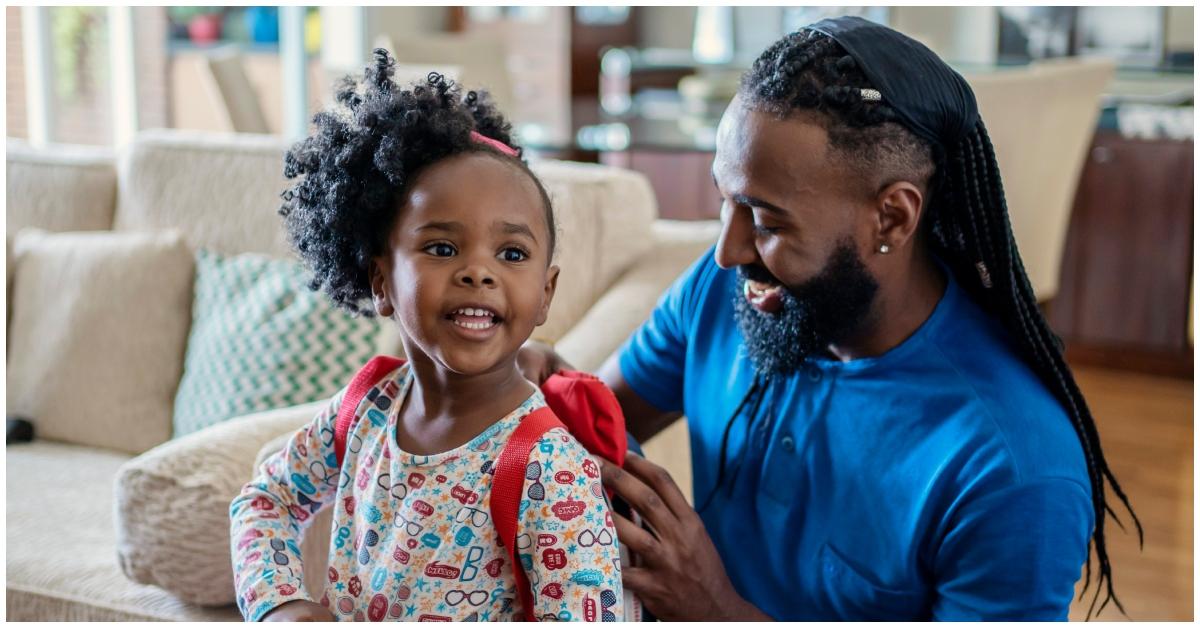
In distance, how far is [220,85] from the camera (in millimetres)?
3994

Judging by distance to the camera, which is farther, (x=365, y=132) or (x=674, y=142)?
(x=674, y=142)

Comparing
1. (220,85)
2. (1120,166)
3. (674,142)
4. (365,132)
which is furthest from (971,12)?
(365,132)

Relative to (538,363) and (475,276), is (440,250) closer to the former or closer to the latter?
(475,276)

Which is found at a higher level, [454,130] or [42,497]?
[454,130]

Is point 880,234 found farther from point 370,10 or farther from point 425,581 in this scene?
point 370,10

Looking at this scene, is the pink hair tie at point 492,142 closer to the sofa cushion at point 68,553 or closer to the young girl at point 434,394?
the young girl at point 434,394

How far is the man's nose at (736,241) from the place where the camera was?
1260 mm

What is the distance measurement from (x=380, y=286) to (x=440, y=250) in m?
0.12

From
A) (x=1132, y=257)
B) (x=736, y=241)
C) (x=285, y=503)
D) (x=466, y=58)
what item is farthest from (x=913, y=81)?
(x=466, y=58)

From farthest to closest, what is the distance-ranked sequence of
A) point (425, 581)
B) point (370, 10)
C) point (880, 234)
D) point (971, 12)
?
point (370, 10), point (971, 12), point (880, 234), point (425, 581)

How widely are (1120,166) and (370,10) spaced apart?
133 inches

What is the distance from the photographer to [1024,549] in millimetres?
1161

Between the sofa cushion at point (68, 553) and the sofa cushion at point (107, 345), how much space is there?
10 centimetres

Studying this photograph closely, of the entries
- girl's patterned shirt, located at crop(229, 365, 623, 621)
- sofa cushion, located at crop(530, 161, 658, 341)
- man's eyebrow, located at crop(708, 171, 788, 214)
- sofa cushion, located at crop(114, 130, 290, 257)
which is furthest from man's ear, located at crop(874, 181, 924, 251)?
sofa cushion, located at crop(114, 130, 290, 257)
